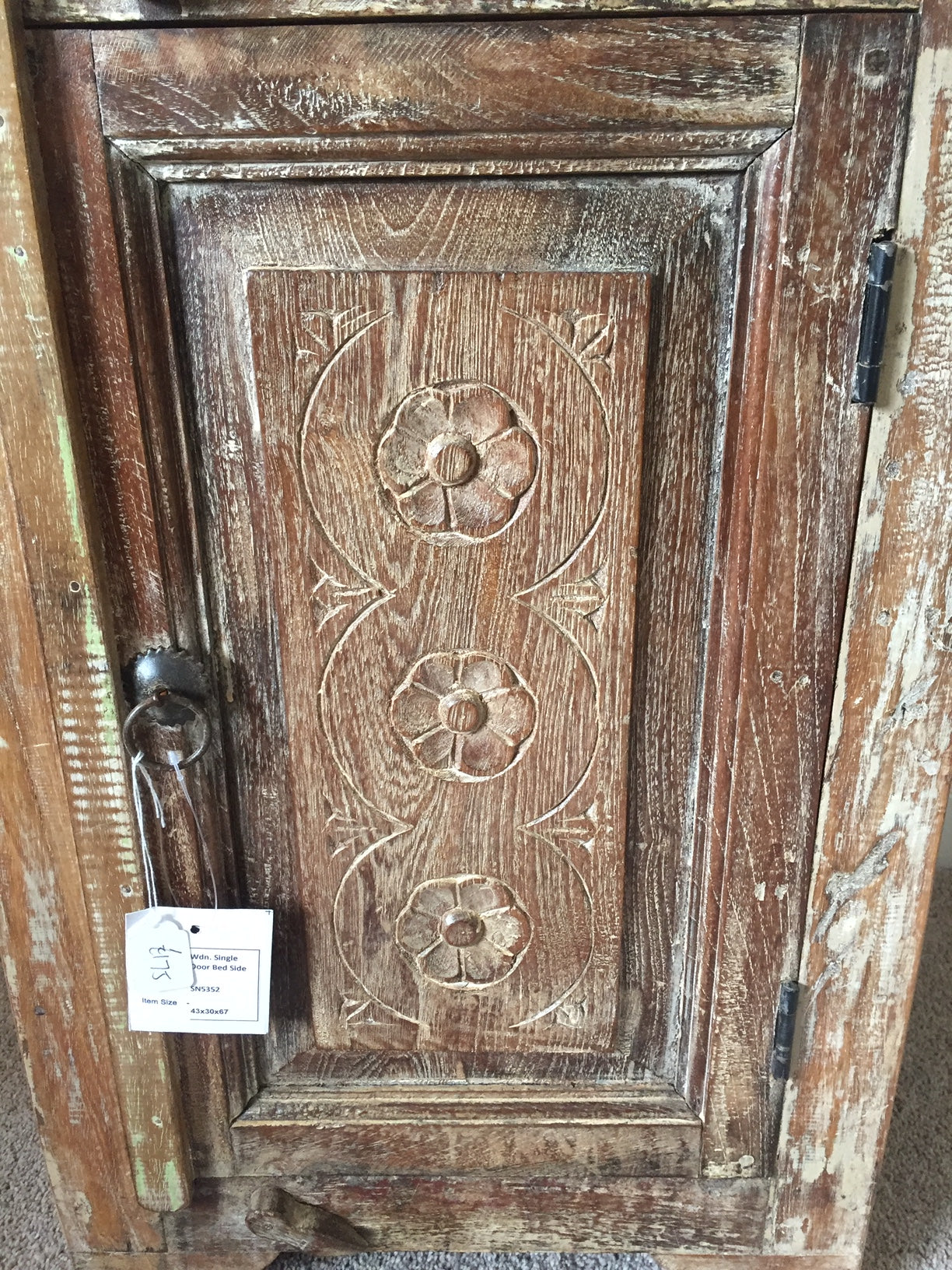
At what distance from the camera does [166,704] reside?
72 cm

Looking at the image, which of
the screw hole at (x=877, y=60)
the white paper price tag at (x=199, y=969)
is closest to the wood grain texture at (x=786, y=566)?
the screw hole at (x=877, y=60)

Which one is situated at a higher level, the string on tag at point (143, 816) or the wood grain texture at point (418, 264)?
the wood grain texture at point (418, 264)

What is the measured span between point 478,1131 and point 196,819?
1.29 feet

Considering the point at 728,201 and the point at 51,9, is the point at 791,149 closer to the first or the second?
the point at 728,201

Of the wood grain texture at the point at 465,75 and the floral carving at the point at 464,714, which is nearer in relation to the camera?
the wood grain texture at the point at 465,75

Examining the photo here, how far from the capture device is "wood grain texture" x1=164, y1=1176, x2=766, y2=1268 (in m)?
0.87

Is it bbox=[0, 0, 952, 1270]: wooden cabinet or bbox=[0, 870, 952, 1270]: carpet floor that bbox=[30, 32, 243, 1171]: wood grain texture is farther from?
bbox=[0, 870, 952, 1270]: carpet floor

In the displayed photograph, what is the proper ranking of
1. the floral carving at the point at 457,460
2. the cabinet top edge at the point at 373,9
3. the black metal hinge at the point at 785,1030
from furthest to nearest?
the black metal hinge at the point at 785,1030 < the floral carving at the point at 457,460 < the cabinet top edge at the point at 373,9

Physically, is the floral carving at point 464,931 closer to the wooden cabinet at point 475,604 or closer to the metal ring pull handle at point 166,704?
the wooden cabinet at point 475,604

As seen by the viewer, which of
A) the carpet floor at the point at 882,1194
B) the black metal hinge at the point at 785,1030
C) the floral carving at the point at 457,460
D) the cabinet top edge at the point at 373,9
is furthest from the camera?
the carpet floor at the point at 882,1194

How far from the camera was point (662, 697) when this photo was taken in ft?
2.48

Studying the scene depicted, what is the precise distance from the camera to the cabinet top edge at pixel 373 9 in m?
0.58

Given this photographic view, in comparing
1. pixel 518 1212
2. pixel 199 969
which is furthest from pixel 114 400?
pixel 518 1212

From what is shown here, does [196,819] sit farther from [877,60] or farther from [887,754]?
[877,60]
